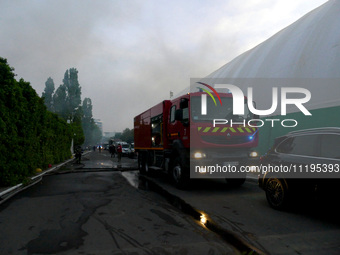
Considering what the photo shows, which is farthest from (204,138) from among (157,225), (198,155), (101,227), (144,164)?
(144,164)

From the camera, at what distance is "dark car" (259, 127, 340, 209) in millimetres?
5035

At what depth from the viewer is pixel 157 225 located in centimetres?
520

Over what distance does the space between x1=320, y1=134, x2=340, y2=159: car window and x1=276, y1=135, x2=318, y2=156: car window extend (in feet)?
0.65

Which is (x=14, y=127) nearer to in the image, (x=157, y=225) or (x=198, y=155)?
(x=198, y=155)

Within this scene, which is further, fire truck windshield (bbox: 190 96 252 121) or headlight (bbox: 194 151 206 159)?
fire truck windshield (bbox: 190 96 252 121)

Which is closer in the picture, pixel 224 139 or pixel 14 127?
pixel 224 139

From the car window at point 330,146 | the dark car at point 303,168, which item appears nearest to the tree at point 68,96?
the dark car at point 303,168

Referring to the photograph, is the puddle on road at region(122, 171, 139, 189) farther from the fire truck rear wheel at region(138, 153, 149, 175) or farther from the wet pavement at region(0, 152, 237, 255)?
the wet pavement at region(0, 152, 237, 255)

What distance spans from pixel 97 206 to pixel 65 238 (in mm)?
2279

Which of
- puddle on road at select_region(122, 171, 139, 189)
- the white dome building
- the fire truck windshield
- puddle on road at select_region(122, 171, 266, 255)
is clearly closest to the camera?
puddle on road at select_region(122, 171, 266, 255)

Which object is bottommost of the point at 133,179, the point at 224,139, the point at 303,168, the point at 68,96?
the point at 133,179

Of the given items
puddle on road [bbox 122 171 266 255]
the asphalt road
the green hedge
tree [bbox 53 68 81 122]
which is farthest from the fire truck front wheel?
tree [bbox 53 68 81 122]

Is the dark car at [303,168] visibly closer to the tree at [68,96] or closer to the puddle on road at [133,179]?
the puddle on road at [133,179]

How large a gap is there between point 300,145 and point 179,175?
13.8ft
